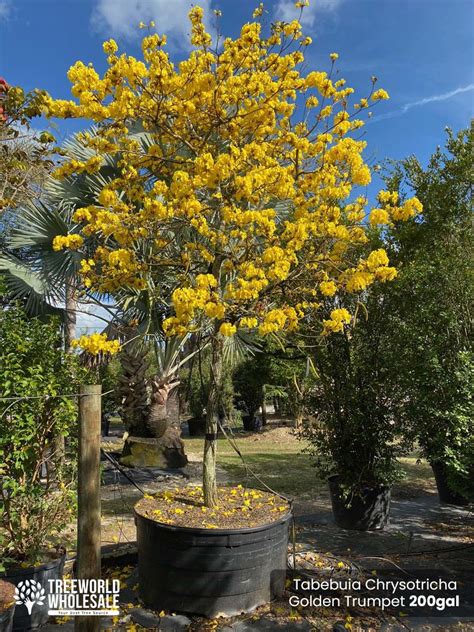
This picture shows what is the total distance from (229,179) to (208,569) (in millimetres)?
2649

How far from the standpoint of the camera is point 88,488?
270cm

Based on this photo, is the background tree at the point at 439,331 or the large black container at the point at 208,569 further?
the background tree at the point at 439,331

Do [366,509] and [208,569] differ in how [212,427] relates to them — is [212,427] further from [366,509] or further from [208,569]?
[366,509]

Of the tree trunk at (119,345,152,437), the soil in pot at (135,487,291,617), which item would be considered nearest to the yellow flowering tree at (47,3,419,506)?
the soil in pot at (135,487,291,617)

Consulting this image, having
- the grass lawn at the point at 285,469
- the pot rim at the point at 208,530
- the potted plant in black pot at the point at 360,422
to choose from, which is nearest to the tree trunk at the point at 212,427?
the pot rim at the point at 208,530

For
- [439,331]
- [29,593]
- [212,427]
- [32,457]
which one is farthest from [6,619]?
[439,331]

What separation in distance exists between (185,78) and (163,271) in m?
1.48

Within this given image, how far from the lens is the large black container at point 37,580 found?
3.03 m

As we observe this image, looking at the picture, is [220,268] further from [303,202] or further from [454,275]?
[454,275]

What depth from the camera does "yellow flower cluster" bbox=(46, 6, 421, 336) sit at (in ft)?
10.4

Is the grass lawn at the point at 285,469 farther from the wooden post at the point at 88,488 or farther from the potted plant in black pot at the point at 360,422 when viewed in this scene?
the wooden post at the point at 88,488

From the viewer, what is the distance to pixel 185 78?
343cm

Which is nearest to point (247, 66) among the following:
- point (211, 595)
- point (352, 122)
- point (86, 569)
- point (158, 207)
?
point (352, 122)

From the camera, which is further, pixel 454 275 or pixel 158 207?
pixel 454 275
